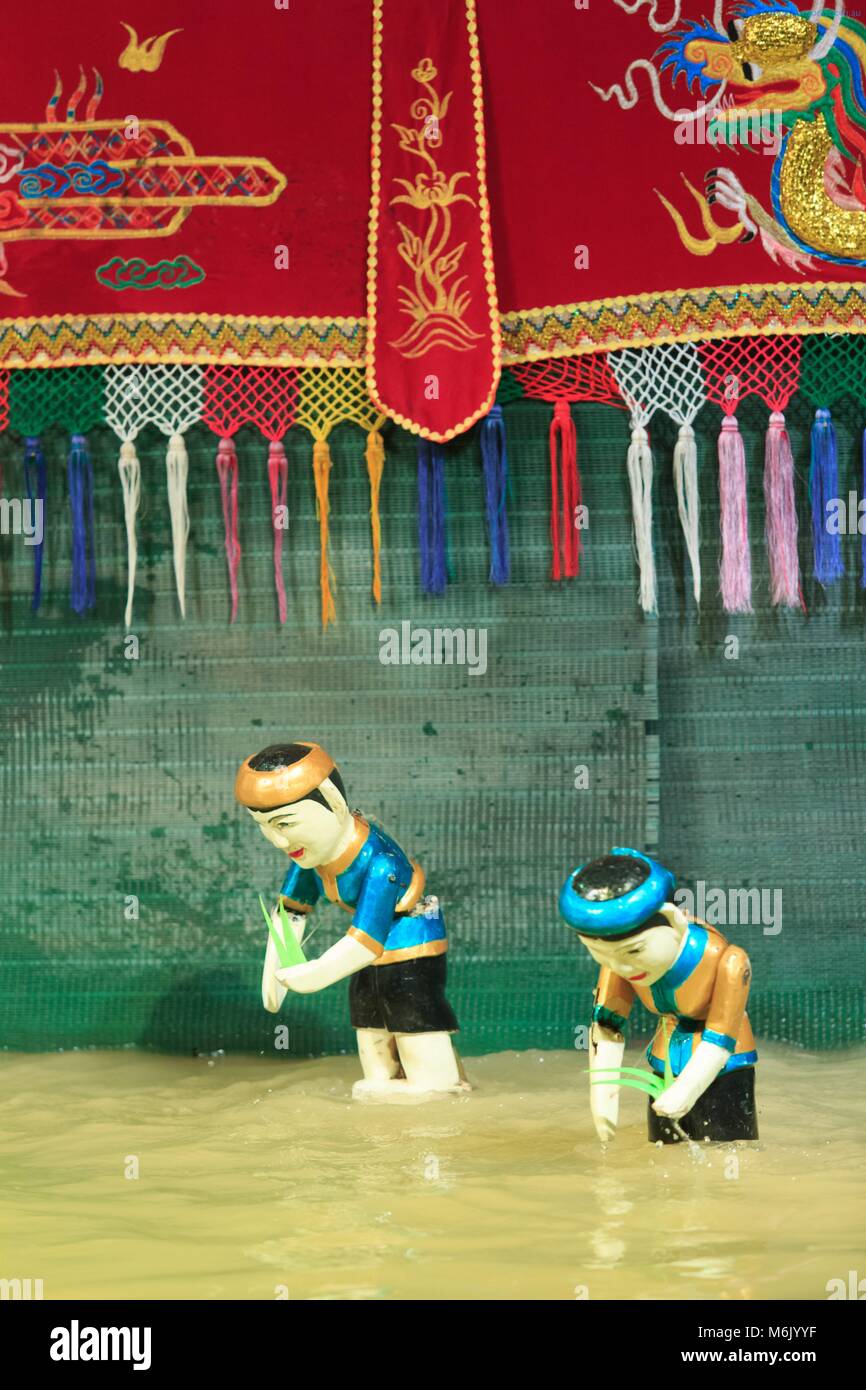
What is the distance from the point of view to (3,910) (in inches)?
161

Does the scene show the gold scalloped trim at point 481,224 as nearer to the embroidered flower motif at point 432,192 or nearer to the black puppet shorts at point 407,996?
the embroidered flower motif at point 432,192

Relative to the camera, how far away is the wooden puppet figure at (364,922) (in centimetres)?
318

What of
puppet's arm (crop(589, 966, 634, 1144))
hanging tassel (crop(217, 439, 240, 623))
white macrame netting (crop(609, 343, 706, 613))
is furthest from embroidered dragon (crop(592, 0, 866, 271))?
puppet's arm (crop(589, 966, 634, 1144))

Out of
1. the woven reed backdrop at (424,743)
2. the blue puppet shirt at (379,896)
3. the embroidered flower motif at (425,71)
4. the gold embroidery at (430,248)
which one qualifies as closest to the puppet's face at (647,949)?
the blue puppet shirt at (379,896)

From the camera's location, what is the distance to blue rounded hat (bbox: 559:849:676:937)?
2.74m

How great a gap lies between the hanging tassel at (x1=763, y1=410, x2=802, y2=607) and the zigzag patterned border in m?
0.25

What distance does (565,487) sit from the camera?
3918 millimetres

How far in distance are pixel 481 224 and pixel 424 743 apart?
1231 millimetres

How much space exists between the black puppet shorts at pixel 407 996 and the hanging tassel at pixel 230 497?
3.72 feet

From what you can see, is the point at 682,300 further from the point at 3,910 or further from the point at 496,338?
the point at 3,910

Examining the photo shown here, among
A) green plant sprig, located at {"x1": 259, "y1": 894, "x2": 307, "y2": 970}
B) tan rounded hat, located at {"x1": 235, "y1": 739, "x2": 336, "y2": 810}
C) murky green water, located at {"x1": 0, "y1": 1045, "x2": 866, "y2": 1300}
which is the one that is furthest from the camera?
green plant sprig, located at {"x1": 259, "y1": 894, "x2": 307, "y2": 970}

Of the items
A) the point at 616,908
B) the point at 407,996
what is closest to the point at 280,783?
the point at 407,996

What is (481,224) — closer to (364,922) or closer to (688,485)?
(688,485)

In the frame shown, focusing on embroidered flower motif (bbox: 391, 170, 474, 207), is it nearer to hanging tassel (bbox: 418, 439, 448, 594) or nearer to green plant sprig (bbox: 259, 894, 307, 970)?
hanging tassel (bbox: 418, 439, 448, 594)
